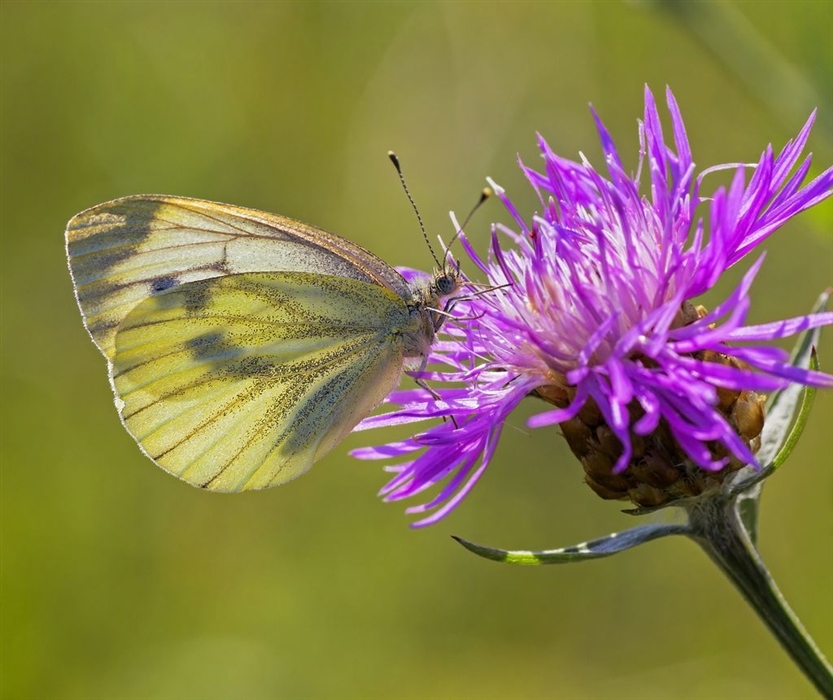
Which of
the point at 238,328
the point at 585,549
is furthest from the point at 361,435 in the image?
the point at 585,549

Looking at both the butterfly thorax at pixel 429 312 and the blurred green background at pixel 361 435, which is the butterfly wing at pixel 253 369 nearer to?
the butterfly thorax at pixel 429 312

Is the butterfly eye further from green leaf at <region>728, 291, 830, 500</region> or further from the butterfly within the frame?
green leaf at <region>728, 291, 830, 500</region>

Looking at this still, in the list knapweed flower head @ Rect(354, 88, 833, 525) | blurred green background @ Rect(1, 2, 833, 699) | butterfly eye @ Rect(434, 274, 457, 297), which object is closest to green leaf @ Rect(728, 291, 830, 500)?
knapweed flower head @ Rect(354, 88, 833, 525)

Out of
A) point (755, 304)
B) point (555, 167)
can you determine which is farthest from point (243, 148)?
point (555, 167)

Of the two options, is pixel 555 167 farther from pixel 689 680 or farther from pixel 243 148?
pixel 243 148

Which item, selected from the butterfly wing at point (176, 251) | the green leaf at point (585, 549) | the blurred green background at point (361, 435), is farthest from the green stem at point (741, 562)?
the blurred green background at point (361, 435)

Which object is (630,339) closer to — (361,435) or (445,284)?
(445,284)
